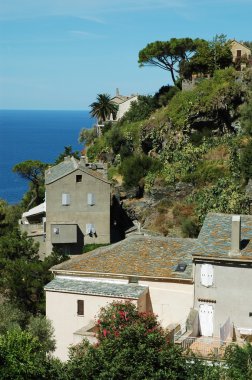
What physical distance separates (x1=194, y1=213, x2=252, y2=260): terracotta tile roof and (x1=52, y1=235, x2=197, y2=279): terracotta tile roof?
868 mm

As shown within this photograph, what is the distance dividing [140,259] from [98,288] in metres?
2.70

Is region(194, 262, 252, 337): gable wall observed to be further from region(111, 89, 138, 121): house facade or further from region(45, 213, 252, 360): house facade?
region(111, 89, 138, 121): house facade

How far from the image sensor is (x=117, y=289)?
27.0 m

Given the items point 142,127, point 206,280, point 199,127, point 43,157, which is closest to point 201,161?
point 199,127

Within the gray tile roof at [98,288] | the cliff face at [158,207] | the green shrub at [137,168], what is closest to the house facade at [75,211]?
the cliff face at [158,207]

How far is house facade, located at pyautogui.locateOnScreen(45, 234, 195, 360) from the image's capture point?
27000 millimetres

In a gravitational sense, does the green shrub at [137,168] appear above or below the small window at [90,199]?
above

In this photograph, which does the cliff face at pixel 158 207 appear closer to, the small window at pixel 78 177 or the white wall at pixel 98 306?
the small window at pixel 78 177

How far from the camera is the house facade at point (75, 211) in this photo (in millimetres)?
47062

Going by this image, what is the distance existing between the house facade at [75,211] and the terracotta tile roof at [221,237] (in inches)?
775

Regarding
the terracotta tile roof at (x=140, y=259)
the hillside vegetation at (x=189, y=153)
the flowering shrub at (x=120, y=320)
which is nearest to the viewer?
the flowering shrub at (x=120, y=320)

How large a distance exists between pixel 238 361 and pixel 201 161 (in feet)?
105

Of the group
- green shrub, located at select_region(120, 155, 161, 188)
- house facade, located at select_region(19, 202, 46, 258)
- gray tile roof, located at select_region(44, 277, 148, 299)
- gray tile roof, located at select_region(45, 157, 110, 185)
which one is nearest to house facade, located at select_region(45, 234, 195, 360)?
gray tile roof, located at select_region(44, 277, 148, 299)

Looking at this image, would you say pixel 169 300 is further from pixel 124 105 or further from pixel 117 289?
pixel 124 105
